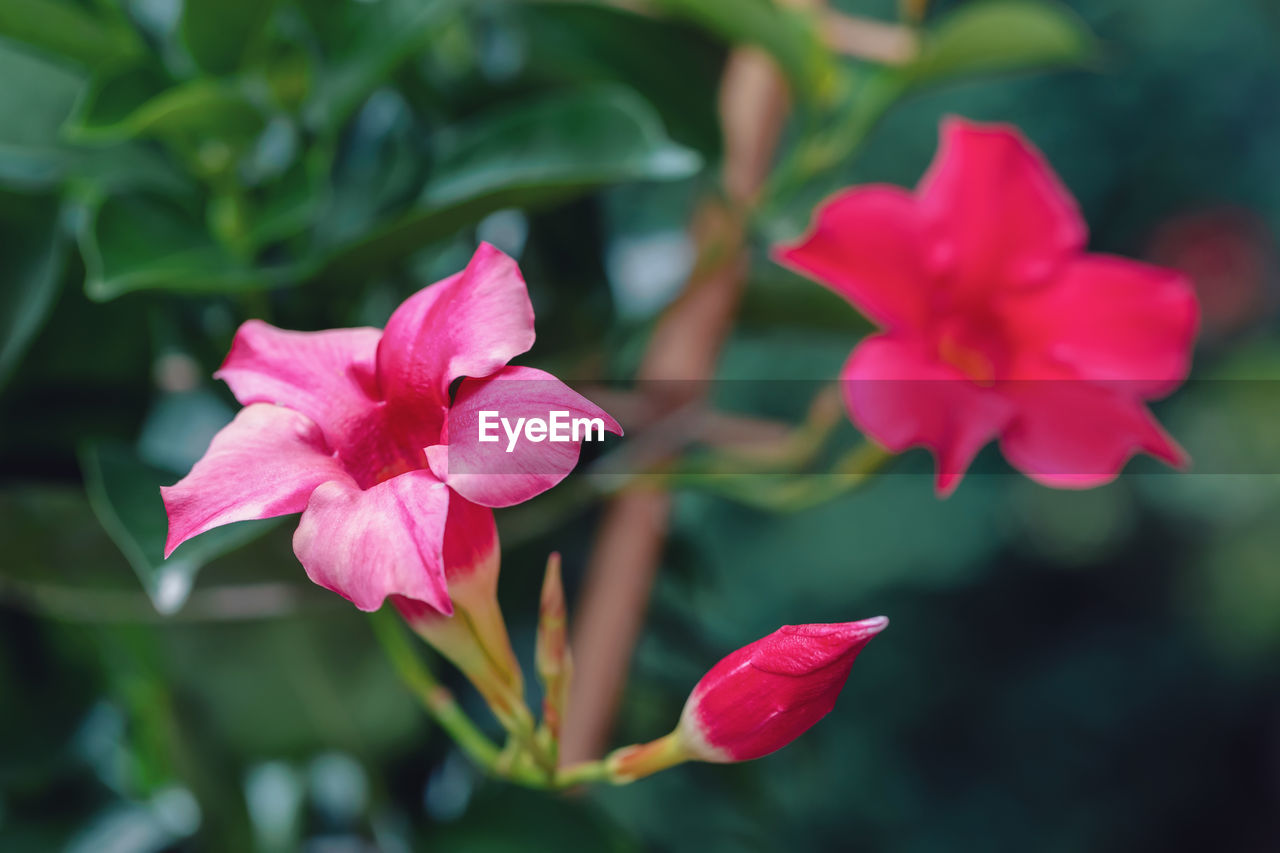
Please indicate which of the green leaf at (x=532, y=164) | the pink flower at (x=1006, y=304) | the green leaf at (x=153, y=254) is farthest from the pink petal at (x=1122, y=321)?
the green leaf at (x=153, y=254)

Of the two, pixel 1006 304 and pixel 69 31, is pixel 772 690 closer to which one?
pixel 1006 304

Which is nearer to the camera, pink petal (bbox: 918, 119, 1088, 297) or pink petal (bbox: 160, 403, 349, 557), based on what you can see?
pink petal (bbox: 160, 403, 349, 557)

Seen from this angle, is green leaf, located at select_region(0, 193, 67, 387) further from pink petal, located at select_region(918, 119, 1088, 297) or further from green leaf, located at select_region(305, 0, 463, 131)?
pink petal, located at select_region(918, 119, 1088, 297)

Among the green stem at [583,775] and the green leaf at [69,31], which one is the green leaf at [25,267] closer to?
the green leaf at [69,31]

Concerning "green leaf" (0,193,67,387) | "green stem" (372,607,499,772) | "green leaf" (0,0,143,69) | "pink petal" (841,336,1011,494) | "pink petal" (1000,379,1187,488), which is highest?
"green leaf" (0,0,143,69)

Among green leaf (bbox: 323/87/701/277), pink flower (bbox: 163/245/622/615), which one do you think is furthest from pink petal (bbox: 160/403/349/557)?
green leaf (bbox: 323/87/701/277)

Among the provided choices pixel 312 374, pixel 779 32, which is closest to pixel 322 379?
pixel 312 374
